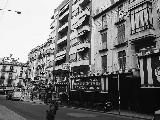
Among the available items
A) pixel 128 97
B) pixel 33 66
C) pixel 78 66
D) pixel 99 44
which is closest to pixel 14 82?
pixel 33 66

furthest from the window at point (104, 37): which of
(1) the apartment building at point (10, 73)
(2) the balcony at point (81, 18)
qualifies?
(1) the apartment building at point (10, 73)

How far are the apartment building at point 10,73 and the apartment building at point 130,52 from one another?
6815cm

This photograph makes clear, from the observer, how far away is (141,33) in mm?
22766

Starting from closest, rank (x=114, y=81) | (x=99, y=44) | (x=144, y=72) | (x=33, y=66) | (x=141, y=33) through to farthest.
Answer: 1. (x=144, y=72)
2. (x=141, y=33)
3. (x=114, y=81)
4. (x=99, y=44)
5. (x=33, y=66)

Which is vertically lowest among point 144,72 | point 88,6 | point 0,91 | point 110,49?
point 0,91

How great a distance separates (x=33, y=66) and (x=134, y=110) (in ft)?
172

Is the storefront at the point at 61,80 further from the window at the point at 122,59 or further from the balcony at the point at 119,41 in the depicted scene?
the window at the point at 122,59

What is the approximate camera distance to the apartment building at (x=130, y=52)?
21094 mm

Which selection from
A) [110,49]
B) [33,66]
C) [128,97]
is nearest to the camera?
[128,97]

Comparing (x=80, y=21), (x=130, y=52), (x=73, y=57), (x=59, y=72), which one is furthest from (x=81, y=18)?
(x=130, y=52)

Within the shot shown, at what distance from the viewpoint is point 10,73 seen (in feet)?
309

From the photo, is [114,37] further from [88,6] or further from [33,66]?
[33,66]

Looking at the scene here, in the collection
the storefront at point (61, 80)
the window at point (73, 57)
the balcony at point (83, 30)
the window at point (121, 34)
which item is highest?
the balcony at point (83, 30)

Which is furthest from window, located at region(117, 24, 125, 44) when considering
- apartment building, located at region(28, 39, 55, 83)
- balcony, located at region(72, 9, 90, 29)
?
apartment building, located at region(28, 39, 55, 83)
